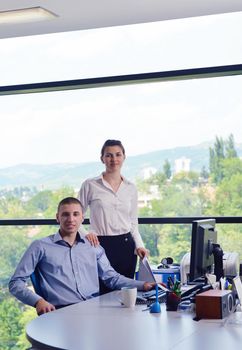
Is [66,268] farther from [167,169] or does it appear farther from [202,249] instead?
[167,169]

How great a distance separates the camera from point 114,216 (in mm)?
5066

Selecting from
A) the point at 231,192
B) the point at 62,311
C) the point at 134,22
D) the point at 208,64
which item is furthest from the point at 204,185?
the point at 62,311

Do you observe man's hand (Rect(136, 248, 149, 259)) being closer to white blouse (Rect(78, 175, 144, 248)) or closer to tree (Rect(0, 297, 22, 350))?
white blouse (Rect(78, 175, 144, 248))

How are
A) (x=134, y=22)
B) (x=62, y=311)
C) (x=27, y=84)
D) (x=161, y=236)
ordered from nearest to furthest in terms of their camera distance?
(x=62, y=311) → (x=134, y=22) → (x=161, y=236) → (x=27, y=84)

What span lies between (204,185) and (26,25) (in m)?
1.98

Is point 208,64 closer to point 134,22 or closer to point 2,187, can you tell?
point 134,22

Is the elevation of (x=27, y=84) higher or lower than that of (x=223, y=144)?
higher

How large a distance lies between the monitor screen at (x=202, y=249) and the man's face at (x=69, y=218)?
822mm

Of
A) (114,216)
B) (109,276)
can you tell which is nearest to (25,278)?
(109,276)

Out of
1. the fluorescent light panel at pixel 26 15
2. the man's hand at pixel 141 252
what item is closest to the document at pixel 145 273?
the man's hand at pixel 141 252

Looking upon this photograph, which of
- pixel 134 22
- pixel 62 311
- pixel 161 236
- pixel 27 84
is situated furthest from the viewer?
pixel 27 84

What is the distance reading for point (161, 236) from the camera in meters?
6.05

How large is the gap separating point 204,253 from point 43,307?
947mm

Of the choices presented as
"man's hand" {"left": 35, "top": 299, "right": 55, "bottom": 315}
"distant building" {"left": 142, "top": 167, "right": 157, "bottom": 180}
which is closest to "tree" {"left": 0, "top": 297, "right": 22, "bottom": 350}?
"distant building" {"left": 142, "top": 167, "right": 157, "bottom": 180}
